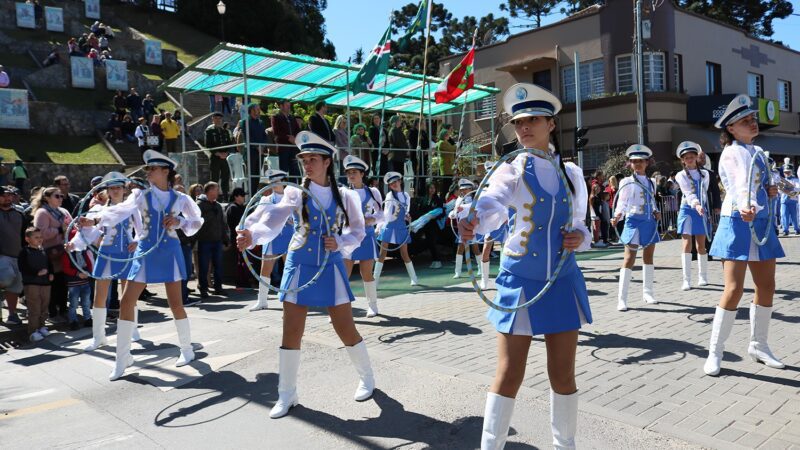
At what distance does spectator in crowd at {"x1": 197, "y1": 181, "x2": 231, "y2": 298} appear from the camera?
37.4 ft

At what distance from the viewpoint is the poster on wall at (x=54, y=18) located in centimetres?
4206

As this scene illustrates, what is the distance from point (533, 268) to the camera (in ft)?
11.3

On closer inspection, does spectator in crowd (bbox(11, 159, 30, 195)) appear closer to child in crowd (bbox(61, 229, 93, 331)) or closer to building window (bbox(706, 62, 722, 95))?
child in crowd (bbox(61, 229, 93, 331))

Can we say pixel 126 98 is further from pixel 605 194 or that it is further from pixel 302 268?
pixel 302 268

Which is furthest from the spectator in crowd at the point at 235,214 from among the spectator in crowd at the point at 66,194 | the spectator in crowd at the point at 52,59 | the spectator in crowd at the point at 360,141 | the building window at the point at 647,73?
the spectator in crowd at the point at 52,59

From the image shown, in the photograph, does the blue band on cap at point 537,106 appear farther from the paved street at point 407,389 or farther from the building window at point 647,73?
the building window at point 647,73

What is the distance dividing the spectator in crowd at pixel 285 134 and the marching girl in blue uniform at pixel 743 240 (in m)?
9.74

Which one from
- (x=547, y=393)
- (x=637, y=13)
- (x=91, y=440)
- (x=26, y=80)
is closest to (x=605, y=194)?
(x=637, y=13)

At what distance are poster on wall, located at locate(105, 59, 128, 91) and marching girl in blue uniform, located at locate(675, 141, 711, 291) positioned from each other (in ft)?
105

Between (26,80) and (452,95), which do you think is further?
(26,80)

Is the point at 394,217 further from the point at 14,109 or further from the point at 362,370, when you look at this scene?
the point at 14,109

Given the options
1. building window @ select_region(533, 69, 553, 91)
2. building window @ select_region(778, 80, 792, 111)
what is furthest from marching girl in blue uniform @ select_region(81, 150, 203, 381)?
building window @ select_region(778, 80, 792, 111)

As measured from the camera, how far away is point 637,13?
20.0 metres

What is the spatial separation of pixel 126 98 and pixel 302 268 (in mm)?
26632
